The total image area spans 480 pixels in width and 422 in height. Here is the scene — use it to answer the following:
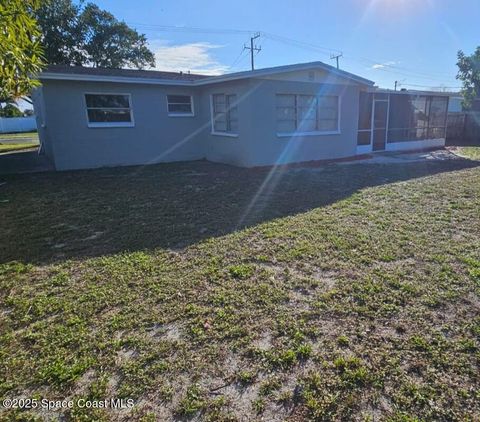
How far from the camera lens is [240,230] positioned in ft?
17.2

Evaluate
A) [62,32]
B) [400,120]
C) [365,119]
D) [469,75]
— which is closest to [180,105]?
[365,119]

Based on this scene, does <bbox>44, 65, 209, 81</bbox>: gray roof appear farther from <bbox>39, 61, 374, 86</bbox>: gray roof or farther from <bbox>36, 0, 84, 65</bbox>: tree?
<bbox>36, 0, 84, 65</bbox>: tree

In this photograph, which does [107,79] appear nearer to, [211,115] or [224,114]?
[211,115]

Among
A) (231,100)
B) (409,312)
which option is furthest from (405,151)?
(409,312)

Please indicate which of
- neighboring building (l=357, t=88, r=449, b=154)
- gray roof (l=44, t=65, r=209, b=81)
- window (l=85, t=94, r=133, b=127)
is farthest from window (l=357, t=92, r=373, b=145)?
window (l=85, t=94, r=133, b=127)

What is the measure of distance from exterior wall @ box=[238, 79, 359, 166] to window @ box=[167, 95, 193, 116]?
139 inches

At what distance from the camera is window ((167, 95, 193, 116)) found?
1272 centimetres

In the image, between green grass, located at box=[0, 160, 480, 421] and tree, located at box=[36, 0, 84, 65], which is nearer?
green grass, located at box=[0, 160, 480, 421]

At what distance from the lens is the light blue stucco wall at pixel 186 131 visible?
35.0 feet

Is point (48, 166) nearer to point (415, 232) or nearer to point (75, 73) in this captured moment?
point (75, 73)

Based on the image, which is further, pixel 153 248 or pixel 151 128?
pixel 151 128

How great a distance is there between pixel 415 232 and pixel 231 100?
8.49 metres

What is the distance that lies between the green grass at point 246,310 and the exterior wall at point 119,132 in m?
5.09

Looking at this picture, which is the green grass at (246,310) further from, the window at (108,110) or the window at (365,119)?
the window at (365,119)
